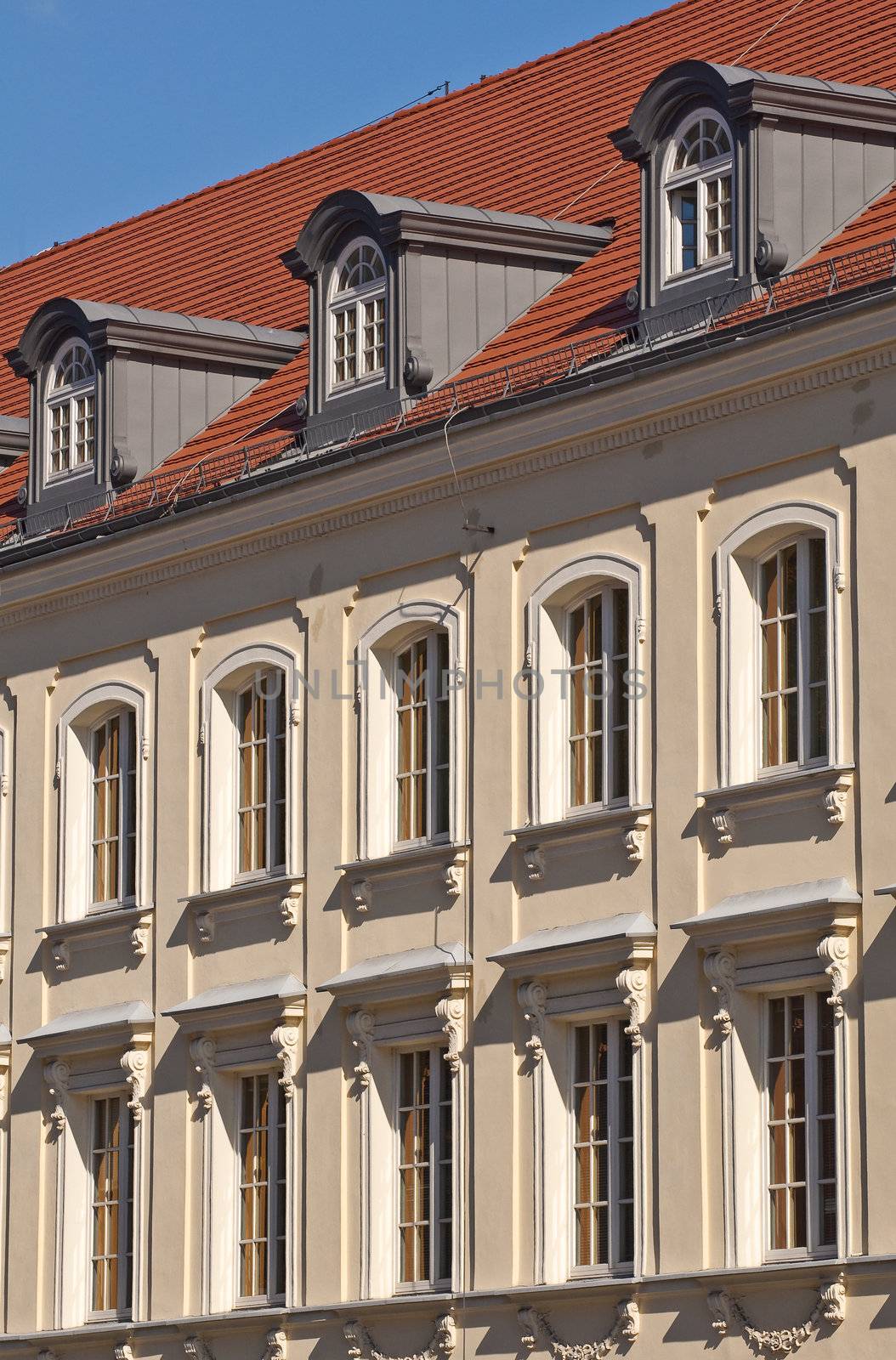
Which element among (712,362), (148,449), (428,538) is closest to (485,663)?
(428,538)

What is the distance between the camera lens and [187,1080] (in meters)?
31.1

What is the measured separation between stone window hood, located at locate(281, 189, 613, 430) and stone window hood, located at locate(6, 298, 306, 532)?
3061 mm

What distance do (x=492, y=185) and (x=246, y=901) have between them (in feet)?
27.2

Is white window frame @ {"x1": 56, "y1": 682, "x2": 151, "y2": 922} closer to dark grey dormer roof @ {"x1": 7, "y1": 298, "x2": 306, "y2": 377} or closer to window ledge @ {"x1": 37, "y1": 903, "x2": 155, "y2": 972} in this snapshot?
window ledge @ {"x1": 37, "y1": 903, "x2": 155, "y2": 972}

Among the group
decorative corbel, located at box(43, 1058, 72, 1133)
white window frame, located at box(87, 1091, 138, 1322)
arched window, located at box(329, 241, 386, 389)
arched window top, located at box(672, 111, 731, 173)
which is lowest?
white window frame, located at box(87, 1091, 138, 1322)

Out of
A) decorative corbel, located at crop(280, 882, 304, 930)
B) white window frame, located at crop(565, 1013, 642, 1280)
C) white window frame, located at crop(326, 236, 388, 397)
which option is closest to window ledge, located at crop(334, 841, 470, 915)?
decorative corbel, located at crop(280, 882, 304, 930)

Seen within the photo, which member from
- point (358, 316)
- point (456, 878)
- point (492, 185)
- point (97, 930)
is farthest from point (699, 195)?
point (97, 930)

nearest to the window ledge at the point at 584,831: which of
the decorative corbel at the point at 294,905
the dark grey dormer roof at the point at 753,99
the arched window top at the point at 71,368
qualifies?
the decorative corbel at the point at 294,905

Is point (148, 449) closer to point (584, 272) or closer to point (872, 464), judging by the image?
point (584, 272)

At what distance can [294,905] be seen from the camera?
3019 centimetres

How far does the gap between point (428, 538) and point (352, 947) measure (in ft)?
12.1

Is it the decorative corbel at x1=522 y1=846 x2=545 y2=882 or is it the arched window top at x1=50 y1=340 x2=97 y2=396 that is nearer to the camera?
the decorative corbel at x1=522 y1=846 x2=545 y2=882

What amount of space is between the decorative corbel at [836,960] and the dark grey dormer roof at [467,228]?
892 centimetres

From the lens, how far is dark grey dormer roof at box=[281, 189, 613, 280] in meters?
30.7
